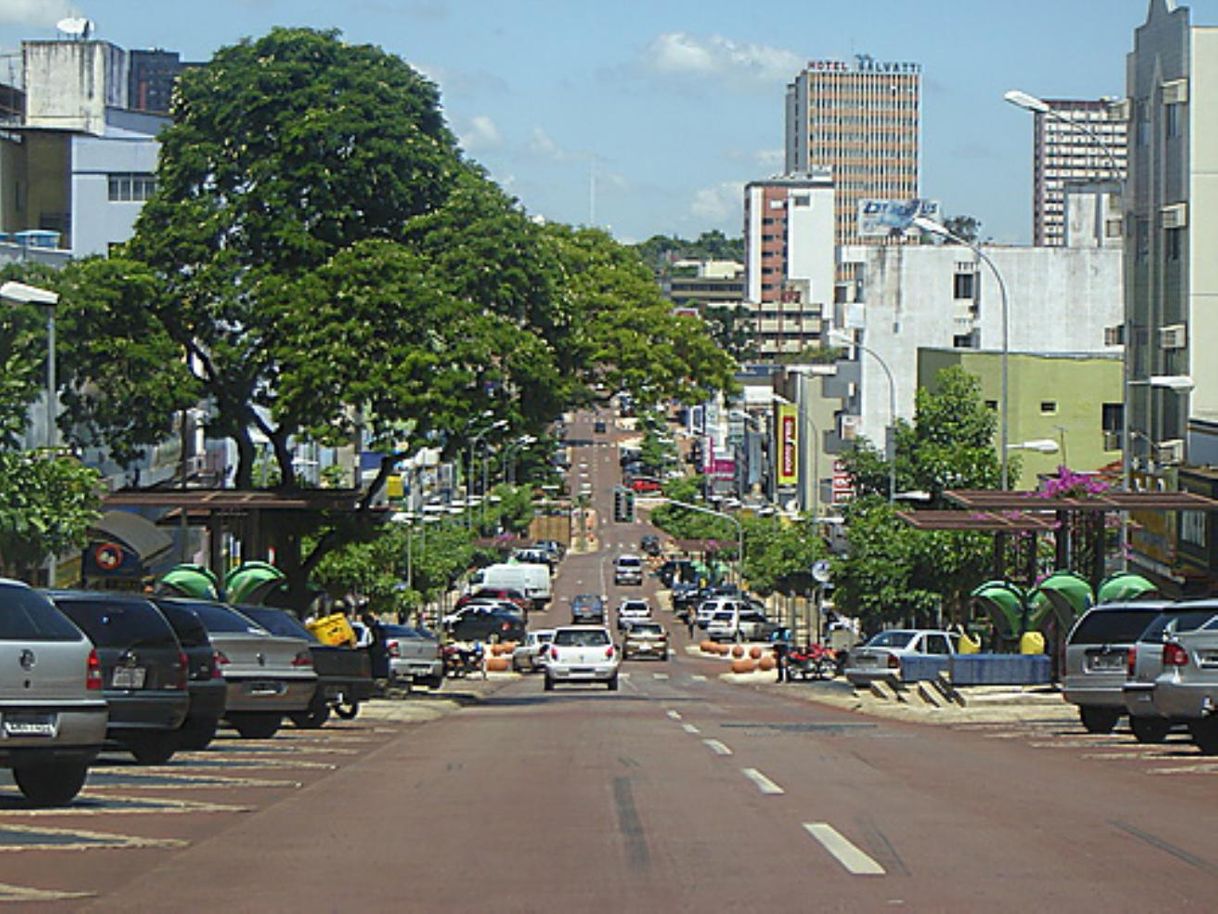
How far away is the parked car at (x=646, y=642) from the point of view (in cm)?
6831

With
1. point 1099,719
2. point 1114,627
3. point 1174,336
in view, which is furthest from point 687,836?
point 1174,336

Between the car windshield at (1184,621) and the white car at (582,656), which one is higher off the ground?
the car windshield at (1184,621)

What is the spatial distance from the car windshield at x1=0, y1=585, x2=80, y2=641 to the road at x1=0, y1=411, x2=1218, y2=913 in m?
1.58

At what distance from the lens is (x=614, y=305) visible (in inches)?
1671

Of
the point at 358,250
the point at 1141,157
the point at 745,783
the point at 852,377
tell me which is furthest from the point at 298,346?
the point at 852,377

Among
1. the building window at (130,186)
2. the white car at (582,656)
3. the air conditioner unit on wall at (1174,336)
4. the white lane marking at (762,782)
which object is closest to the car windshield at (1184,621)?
the white lane marking at (762,782)

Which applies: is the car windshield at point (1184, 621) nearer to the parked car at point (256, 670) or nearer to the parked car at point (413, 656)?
the parked car at point (256, 670)

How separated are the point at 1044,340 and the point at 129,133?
39832 mm

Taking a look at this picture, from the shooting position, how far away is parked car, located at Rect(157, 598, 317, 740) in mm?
23094

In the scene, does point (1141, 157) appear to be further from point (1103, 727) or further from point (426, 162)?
point (1103, 727)

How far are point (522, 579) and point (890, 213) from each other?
27.3 meters

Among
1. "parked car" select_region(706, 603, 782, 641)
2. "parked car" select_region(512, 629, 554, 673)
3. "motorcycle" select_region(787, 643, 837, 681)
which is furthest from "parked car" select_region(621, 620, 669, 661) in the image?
"parked car" select_region(706, 603, 782, 641)

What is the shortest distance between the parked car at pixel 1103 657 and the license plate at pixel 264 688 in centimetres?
983

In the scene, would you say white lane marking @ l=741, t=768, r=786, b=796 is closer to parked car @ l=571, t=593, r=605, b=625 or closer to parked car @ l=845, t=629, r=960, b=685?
parked car @ l=845, t=629, r=960, b=685
